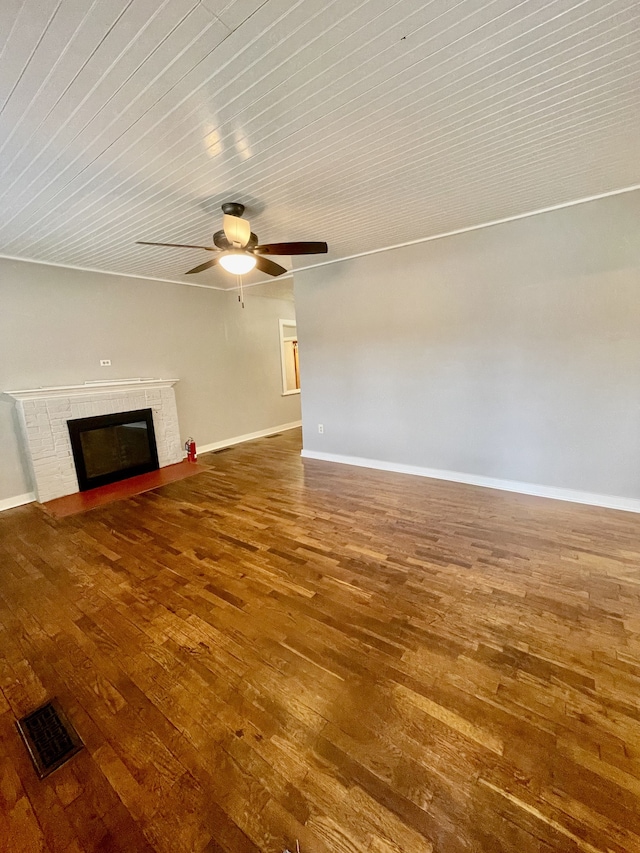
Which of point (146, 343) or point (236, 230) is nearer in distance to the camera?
point (236, 230)

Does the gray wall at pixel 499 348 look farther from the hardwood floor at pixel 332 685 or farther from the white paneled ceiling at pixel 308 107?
the hardwood floor at pixel 332 685

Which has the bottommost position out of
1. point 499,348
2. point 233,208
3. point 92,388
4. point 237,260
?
point 92,388

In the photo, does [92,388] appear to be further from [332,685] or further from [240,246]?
[332,685]

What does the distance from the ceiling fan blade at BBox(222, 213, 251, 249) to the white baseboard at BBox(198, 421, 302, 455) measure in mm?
3745

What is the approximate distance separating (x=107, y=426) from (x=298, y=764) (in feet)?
14.1

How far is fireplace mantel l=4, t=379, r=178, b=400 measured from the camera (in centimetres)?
373

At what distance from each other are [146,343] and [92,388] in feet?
3.25

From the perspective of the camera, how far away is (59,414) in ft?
12.9

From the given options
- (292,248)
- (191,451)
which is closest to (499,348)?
(292,248)

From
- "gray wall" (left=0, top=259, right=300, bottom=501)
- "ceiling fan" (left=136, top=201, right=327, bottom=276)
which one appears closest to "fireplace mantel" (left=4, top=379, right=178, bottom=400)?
"gray wall" (left=0, top=259, right=300, bottom=501)

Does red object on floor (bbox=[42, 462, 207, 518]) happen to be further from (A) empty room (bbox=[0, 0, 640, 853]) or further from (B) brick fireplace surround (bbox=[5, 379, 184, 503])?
(B) brick fireplace surround (bbox=[5, 379, 184, 503])

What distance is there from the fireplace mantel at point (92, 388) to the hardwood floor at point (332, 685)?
1594 millimetres

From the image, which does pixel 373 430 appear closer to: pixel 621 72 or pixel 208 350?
pixel 208 350

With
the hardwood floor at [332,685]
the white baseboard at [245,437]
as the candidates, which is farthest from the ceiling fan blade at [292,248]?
the white baseboard at [245,437]
